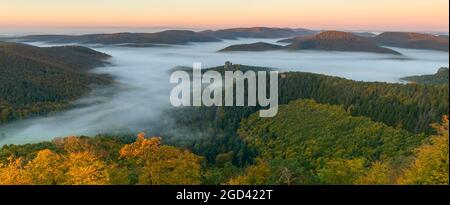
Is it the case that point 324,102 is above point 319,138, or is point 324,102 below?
above

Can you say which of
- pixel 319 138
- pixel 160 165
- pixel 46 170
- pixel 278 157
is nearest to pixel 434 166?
pixel 160 165

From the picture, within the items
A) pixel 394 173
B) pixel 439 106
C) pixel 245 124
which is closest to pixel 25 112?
pixel 245 124

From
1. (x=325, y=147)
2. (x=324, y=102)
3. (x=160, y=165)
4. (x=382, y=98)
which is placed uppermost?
(x=160, y=165)

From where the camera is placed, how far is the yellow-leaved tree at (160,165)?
31.1 m

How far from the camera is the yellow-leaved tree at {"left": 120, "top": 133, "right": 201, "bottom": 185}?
31062mm

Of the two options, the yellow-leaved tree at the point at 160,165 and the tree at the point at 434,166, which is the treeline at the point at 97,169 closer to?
the yellow-leaved tree at the point at 160,165

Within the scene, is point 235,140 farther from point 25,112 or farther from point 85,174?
point 25,112

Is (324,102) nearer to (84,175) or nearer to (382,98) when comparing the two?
(382,98)

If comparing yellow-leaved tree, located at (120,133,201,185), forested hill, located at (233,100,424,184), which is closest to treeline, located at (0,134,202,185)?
yellow-leaved tree, located at (120,133,201,185)

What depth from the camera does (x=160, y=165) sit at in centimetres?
3122

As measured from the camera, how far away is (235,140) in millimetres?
125625
